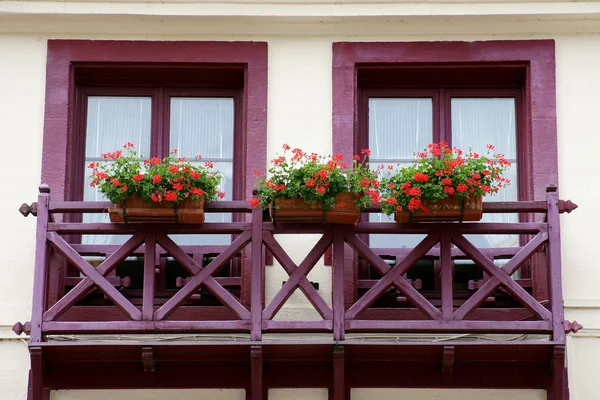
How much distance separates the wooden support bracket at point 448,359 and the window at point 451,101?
3.97ft

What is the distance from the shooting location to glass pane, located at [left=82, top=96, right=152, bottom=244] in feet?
42.6

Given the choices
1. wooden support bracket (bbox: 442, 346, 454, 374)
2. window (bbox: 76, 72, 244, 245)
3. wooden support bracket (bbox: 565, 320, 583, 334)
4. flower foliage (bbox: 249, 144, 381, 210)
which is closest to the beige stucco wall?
window (bbox: 76, 72, 244, 245)

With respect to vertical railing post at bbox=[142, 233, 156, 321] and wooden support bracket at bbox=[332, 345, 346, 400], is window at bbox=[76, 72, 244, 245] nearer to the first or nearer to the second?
vertical railing post at bbox=[142, 233, 156, 321]

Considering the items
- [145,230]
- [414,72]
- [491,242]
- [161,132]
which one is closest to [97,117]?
[161,132]

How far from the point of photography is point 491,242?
41.8 ft

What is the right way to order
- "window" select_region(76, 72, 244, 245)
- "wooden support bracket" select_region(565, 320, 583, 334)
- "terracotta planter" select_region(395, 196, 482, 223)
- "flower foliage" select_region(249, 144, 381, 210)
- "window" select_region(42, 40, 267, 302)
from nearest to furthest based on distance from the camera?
"flower foliage" select_region(249, 144, 381, 210), "terracotta planter" select_region(395, 196, 482, 223), "wooden support bracket" select_region(565, 320, 583, 334), "window" select_region(42, 40, 267, 302), "window" select_region(76, 72, 244, 245)

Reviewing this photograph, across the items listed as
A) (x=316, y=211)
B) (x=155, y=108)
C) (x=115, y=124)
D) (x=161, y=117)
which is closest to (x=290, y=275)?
(x=316, y=211)

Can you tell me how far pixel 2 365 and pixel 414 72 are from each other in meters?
4.63

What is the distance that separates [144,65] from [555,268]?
168 inches

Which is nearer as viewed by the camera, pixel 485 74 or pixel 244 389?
pixel 244 389

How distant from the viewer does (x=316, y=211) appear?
11.3 metres

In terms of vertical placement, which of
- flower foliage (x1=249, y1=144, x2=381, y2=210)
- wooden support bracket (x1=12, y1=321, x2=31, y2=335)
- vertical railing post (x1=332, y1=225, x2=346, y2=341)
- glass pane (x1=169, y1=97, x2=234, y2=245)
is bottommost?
wooden support bracket (x1=12, y1=321, x2=31, y2=335)

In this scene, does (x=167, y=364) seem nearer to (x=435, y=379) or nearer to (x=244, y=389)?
A: (x=244, y=389)

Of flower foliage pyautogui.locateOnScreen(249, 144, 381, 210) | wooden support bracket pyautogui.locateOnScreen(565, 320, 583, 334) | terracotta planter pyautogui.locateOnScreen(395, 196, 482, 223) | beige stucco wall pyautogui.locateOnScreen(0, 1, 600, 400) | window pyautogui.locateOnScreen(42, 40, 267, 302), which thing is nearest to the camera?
flower foliage pyautogui.locateOnScreen(249, 144, 381, 210)
